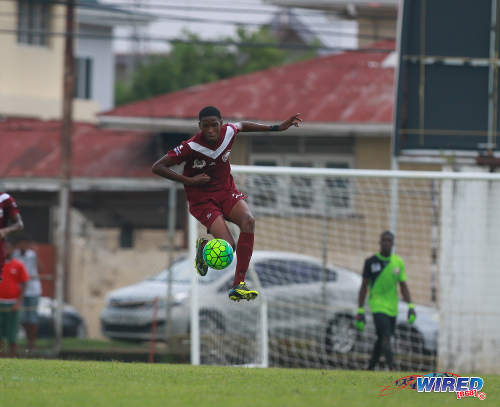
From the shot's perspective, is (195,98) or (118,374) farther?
(195,98)

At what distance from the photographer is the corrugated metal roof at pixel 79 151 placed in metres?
24.8

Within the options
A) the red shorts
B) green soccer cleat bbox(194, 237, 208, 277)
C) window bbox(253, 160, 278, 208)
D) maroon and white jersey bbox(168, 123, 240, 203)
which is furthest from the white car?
maroon and white jersey bbox(168, 123, 240, 203)

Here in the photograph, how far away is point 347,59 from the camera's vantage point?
28906 millimetres

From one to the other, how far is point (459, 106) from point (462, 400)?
1055 centimetres

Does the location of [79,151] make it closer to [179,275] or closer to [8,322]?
[179,275]

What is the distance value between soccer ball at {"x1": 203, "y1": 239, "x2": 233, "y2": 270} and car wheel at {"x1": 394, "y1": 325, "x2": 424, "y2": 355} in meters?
7.77

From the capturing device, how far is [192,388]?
28.4 ft

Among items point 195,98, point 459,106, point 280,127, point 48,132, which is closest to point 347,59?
point 195,98

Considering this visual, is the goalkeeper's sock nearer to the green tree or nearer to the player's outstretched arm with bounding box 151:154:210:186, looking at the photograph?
the player's outstretched arm with bounding box 151:154:210:186

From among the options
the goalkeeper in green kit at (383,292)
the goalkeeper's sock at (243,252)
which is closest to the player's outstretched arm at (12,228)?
the goalkeeper's sock at (243,252)

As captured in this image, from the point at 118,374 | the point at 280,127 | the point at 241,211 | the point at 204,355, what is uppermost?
the point at 280,127

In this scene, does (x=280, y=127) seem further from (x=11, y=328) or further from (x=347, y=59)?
(x=347, y=59)

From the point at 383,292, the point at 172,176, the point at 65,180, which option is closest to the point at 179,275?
the point at 65,180

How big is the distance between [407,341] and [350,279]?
141cm
